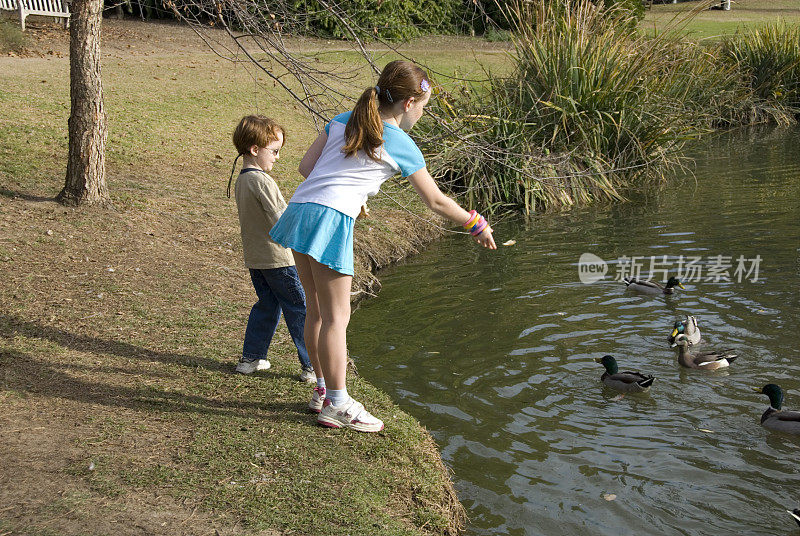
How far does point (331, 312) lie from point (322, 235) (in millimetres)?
487

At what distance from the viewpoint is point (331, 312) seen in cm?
462

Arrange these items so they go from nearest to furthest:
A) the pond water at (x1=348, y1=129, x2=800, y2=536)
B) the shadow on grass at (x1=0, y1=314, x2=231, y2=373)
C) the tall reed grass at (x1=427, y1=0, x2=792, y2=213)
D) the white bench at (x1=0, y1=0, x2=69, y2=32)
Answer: the pond water at (x1=348, y1=129, x2=800, y2=536) < the shadow on grass at (x1=0, y1=314, x2=231, y2=373) < the tall reed grass at (x1=427, y1=0, x2=792, y2=213) < the white bench at (x1=0, y1=0, x2=69, y2=32)

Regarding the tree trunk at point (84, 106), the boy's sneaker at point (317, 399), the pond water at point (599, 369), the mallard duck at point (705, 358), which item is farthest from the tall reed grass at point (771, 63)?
the boy's sneaker at point (317, 399)

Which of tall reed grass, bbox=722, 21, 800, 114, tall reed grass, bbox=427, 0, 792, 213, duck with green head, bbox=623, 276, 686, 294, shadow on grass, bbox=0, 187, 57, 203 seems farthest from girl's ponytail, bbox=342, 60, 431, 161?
tall reed grass, bbox=722, 21, 800, 114

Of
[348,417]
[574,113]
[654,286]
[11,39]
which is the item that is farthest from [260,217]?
[11,39]

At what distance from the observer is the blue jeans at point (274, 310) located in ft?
18.6

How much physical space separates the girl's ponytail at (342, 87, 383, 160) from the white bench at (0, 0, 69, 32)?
20.8 m

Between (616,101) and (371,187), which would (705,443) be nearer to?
(371,187)

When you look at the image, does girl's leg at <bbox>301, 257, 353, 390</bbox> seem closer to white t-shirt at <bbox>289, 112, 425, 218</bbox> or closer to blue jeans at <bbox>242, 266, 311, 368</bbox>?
white t-shirt at <bbox>289, 112, 425, 218</bbox>

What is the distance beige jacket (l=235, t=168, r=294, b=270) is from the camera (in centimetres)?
554

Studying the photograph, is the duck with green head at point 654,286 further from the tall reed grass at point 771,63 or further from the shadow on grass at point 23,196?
the tall reed grass at point 771,63

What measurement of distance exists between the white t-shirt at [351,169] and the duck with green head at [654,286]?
507cm

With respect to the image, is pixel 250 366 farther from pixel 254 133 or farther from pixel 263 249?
pixel 254 133

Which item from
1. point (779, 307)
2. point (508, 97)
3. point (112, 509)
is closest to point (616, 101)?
point (508, 97)
